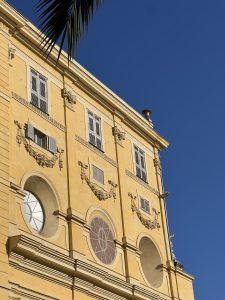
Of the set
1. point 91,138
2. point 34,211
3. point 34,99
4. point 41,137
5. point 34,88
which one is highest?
point 34,88

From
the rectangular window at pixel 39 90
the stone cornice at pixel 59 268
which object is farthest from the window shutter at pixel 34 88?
the stone cornice at pixel 59 268

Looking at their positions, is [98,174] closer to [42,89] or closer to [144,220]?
[144,220]

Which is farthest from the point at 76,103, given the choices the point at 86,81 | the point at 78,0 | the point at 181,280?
the point at 78,0

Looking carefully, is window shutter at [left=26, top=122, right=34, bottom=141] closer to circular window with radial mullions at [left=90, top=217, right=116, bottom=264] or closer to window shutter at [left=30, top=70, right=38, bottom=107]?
window shutter at [left=30, top=70, right=38, bottom=107]

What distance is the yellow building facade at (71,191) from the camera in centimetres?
1811

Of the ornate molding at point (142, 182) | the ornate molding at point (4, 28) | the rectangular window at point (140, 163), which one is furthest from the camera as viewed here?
the rectangular window at point (140, 163)

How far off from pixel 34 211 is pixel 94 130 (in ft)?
18.0

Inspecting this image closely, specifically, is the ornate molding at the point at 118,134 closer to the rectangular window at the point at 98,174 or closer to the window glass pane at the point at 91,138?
the window glass pane at the point at 91,138

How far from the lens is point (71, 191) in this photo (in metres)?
21.1

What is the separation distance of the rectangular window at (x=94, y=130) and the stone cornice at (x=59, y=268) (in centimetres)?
538

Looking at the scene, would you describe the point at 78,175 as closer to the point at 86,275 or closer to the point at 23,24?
the point at 86,275

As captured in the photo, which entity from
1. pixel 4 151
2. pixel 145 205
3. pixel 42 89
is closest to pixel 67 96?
pixel 42 89

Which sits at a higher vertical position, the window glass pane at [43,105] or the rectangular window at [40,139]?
the window glass pane at [43,105]

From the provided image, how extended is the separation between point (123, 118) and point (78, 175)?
5.42 meters
